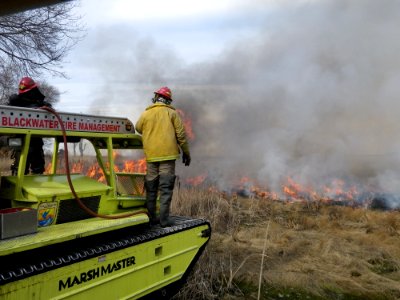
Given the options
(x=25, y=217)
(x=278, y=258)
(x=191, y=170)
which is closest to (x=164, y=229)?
(x=25, y=217)

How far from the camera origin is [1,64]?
41.1ft

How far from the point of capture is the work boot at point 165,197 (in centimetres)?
425

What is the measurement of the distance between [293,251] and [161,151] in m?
3.11

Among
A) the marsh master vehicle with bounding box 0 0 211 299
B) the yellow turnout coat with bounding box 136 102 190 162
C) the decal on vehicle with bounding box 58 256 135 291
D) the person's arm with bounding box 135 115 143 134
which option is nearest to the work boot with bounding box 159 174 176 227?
the marsh master vehicle with bounding box 0 0 211 299

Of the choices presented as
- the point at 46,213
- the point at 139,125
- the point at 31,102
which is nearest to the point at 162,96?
the point at 139,125

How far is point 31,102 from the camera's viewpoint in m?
4.47

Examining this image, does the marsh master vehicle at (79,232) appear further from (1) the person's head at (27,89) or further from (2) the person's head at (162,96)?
(1) the person's head at (27,89)

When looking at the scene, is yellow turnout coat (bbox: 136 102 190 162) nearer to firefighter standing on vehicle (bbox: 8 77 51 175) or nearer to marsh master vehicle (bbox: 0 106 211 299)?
marsh master vehicle (bbox: 0 106 211 299)

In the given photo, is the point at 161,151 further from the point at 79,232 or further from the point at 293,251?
the point at 293,251

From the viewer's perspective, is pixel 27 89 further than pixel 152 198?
Yes

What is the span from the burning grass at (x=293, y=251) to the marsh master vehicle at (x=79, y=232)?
874 mm

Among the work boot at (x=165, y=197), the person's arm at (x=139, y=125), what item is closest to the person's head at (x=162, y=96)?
the person's arm at (x=139, y=125)

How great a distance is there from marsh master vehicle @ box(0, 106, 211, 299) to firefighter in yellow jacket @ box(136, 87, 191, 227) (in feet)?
0.45

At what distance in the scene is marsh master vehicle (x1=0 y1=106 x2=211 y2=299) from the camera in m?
2.82
